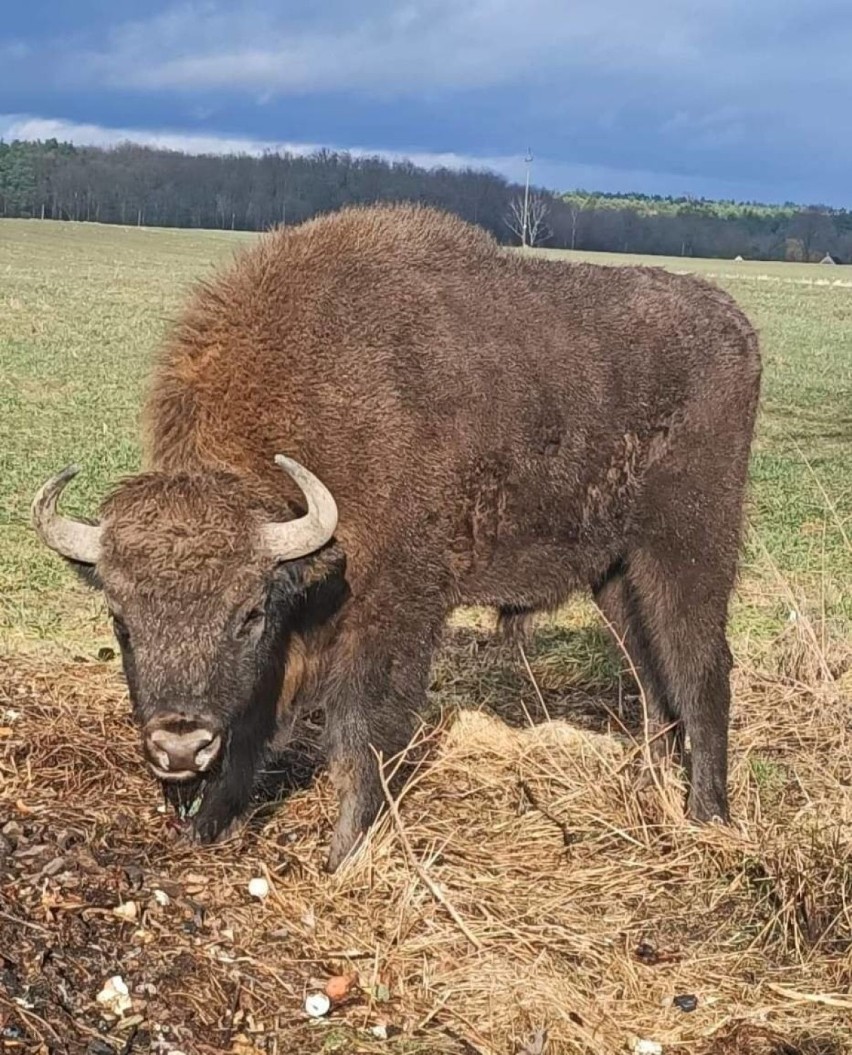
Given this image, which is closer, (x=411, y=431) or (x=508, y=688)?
(x=411, y=431)

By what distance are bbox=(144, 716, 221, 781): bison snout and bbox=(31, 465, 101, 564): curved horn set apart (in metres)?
0.81

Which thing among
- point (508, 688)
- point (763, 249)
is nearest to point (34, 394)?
point (508, 688)

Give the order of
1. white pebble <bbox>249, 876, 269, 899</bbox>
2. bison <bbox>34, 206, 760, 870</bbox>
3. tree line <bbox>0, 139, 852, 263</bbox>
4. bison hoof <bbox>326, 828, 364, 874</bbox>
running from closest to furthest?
bison <bbox>34, 206, 760, 870</bbox>, white pebble <bbox>249, 876, 269, 899</bbox>, bison hoof <bbox>326, 828, 364, 874</bbox>, tree line <bbox>0, 139, 852, 263</bbox>

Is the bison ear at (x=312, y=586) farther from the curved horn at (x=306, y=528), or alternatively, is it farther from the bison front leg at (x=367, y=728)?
the bison front leg at (x=367, y=728)

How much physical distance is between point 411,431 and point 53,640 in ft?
12.8

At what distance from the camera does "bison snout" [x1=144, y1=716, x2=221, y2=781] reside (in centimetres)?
446

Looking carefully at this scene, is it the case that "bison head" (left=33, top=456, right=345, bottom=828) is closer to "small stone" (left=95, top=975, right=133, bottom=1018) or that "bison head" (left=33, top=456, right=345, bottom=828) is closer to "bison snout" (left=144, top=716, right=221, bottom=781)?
"bison snout" (left=144, top=716, right=221, bottom=781)

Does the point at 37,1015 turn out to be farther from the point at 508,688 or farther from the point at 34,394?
the point at 34,394

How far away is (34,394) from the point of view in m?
20.8

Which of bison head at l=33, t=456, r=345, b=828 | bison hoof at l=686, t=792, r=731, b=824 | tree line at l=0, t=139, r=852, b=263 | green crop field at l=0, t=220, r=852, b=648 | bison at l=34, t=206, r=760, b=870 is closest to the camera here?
bison head at l=33, t=456, r=345, b=828

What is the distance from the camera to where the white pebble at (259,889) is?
5.20m

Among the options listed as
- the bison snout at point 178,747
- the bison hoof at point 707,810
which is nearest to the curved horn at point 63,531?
the bison snout at point 178,747

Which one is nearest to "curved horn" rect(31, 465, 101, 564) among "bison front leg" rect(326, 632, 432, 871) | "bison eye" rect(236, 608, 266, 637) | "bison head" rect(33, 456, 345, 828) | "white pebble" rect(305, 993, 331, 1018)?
"bison head" rect(33, 456, 345, 828)

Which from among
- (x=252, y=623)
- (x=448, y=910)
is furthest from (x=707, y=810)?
(x=252, y=623)
